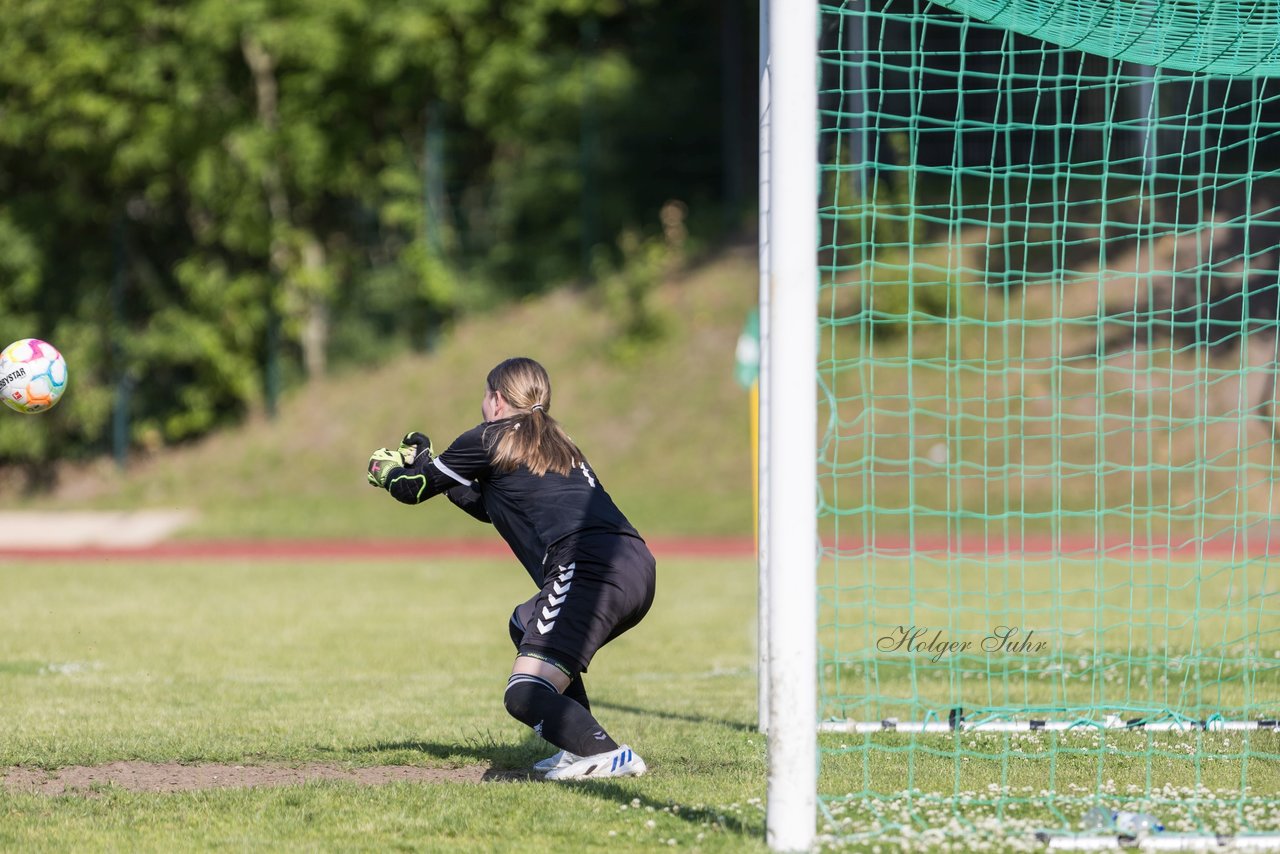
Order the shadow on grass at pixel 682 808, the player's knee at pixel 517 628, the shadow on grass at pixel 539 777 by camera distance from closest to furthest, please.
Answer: the shadow on grass at pixel 682 808 < the shadow on grass at pixel 539 777 < the player's knee at pixel 517 628

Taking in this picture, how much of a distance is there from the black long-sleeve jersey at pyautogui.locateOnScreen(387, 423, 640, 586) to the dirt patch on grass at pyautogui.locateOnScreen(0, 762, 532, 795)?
41.1 inches

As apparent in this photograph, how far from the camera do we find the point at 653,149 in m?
28.3

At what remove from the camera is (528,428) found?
615 cm

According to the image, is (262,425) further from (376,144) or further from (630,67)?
(630,67)

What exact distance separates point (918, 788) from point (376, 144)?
24.8 meters

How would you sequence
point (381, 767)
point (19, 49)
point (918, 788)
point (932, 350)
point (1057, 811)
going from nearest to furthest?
point (1057, 811)
point (918, 788)
point (381, 767)
point (932, 350)
point (19, 49)

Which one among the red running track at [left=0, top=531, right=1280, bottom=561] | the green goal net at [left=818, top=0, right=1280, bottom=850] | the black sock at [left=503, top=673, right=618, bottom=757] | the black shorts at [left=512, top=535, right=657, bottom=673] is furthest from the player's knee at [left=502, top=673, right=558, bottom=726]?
the red running track at [left=0, top=531, right=1280, bottom=561]

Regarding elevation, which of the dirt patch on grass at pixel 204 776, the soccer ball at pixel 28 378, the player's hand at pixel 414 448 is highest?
the soccer ball at pixel 28 378

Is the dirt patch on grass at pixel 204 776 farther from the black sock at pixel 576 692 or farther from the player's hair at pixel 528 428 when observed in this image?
the player's hair at pixel 528 428

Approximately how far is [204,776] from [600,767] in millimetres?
1790

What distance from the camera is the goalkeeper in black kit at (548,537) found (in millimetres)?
6043

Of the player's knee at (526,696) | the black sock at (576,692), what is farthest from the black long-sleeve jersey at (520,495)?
the black sock at (576,692)

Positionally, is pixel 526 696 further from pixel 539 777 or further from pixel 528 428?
pixel 528 428

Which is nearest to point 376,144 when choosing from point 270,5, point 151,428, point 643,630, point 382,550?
point 270,5
